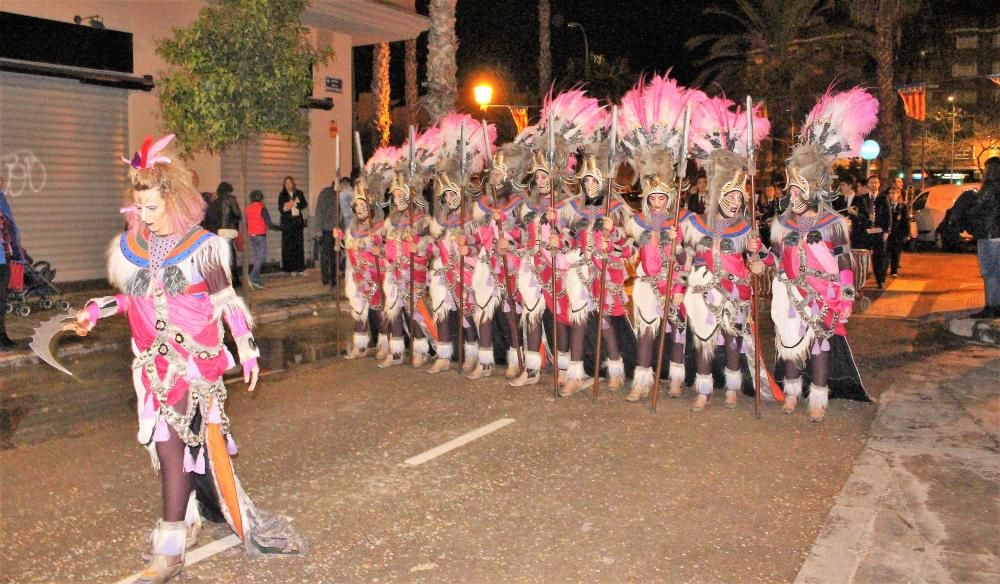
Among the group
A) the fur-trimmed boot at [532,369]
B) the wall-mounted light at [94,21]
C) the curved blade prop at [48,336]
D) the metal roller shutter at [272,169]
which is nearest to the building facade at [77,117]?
the wall-mounted light at [94,21]

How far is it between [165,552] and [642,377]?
15.5 ft

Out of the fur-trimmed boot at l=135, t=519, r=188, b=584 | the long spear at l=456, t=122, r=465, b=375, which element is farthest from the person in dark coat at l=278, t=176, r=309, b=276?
the fur-trimmed boot at l=135, t=519, r=188, b=584

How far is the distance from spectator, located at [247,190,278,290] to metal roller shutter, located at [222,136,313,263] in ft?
9.19

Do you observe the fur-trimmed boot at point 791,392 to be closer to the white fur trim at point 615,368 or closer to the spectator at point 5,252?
the white fur trim at point 615,368

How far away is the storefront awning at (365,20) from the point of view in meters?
19.1

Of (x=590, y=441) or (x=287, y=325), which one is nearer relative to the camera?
(x=590, y=441)

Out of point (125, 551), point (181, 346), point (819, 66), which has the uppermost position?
point (819, 66)

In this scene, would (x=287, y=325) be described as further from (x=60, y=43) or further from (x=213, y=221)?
(x=60, y=43)

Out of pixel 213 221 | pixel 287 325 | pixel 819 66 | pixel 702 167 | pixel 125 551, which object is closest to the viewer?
pixel 125 551

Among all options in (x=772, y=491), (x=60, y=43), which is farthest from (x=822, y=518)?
(x=60, y=43)

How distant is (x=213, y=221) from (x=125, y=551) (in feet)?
35.4

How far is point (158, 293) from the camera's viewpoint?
173 inches

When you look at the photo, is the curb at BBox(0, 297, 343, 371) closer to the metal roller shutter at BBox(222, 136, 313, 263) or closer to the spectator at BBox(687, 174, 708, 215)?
the metal roller shutter at BBox(222, 136, 313, 263)

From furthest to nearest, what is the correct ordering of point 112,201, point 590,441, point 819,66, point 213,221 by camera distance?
point 819,66
point 112,201
point 213,221
point 590,441
